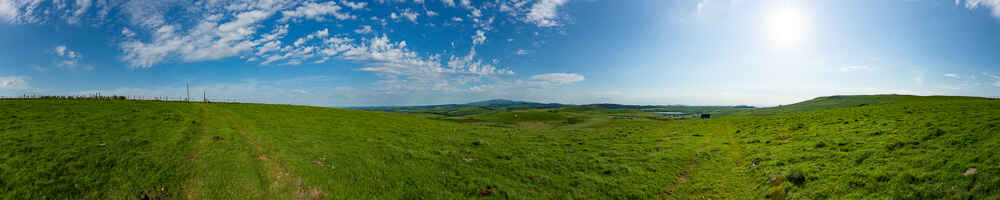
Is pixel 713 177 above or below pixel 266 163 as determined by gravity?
below

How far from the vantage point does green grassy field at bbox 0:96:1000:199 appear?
11.0 meters

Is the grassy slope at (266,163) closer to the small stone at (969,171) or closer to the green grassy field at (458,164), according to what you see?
the green grassy field at (458,164)

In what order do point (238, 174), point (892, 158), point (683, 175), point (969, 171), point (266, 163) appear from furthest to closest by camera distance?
1. point (683, 175)
2. point (266, 163)
3. point (238, 174)
4. point (892, 158)
5. point (969, 171)

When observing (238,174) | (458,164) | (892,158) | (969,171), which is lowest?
(458,164)

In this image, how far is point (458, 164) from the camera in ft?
57.6

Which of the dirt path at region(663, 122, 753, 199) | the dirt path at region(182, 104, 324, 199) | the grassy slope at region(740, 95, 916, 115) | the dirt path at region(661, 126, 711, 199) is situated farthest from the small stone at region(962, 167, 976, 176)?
the grassy slope at region(740, 95, 916, 115)

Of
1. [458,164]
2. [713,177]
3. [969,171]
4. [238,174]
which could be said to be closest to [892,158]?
[969,171]

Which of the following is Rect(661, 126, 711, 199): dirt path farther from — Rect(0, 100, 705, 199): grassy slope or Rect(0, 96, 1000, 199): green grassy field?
Rect(0, 100, 705, 199): grassy slope

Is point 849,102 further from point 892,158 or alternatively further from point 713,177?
point 713,177

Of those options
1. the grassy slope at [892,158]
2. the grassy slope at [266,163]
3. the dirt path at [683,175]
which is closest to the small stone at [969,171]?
the grassy slope at [892,158]

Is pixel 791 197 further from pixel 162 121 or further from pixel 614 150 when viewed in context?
pixel 162 121

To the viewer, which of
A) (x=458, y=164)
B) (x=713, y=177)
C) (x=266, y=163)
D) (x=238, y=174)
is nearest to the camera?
(x=238, y=174)

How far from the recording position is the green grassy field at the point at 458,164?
36.0 ft

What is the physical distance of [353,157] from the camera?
702 inches
